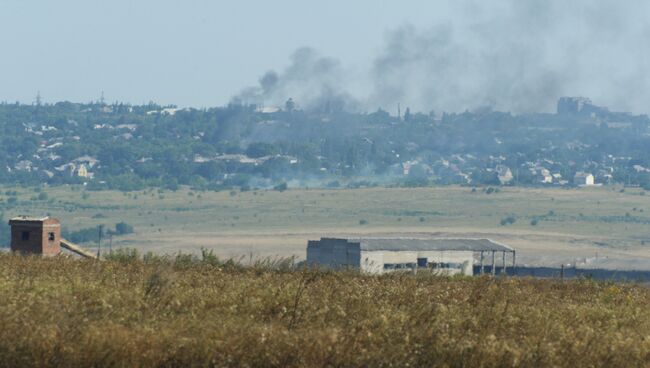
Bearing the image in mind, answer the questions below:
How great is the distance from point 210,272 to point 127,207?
174683mm

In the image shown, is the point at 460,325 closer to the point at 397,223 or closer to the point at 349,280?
the point at 349,280

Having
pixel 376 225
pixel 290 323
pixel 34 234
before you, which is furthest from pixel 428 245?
pixel 376 225

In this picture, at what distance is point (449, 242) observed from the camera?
8612 centimetres

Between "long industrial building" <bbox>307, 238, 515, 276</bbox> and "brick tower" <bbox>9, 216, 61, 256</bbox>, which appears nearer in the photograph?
"brick tower" <bbox>9, 216, 61, 256</bbox>

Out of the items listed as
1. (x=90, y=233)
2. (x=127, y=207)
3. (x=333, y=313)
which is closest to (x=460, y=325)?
(x=333, y=313)

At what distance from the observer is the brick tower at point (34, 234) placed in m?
45.3

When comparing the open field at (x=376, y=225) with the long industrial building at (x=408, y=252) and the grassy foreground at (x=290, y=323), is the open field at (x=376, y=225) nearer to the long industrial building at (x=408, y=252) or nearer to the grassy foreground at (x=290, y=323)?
the long industrial building at (x=408, y=252)

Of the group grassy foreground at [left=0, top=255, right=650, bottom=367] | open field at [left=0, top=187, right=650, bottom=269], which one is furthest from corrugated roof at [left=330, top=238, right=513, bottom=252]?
grassy foreground at [left=0, top=255, right=650, bottom=367]

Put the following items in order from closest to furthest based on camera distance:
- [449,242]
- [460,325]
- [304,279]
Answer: [460,325] → [304,279] → [449,242]

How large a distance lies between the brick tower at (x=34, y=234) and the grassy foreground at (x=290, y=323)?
22.1 metres

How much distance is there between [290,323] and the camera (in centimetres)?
1873

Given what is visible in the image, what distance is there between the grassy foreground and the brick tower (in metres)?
22.1

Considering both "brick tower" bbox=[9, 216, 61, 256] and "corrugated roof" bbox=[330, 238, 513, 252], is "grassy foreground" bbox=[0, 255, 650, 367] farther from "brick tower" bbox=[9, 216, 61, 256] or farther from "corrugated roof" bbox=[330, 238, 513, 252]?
"corrugated roof" bbox=[330, 238, 513, 252]

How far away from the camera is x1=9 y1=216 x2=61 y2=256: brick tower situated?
45.3m
